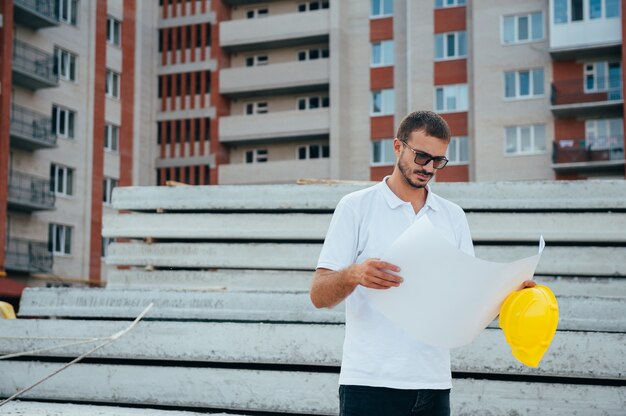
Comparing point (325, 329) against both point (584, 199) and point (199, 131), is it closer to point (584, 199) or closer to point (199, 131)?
point (584, 199)

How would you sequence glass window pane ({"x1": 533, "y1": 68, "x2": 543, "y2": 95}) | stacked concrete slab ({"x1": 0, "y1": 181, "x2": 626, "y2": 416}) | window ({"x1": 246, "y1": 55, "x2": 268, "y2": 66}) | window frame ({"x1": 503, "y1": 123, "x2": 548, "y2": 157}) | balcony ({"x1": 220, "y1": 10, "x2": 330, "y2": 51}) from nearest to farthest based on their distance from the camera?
stacked concrete slab ({"x1": 0, "y1": 181, "x2": 626, "y2": 416}) → window frame ({"x1": 503, "y1": 123, "x2": 548, "y2": 157}) → glass window pane ({"x1": 533, "y1": 68, "x2": 543, "y2": 95}) → balcony ({"x1": 220, "y1": 10, "x2": 330, "y2": 51}) → window ({"x1": 246, "y1": 55, "x2": 268, "y2": 66})

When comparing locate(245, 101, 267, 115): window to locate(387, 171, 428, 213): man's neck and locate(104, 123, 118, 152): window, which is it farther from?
locate(387, 171, 428, 213): man's neck

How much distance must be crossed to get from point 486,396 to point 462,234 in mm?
1515

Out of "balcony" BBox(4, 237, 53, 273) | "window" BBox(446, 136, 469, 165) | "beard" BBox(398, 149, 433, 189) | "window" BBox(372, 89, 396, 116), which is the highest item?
"window" BBox(372, 89, 396, 116)

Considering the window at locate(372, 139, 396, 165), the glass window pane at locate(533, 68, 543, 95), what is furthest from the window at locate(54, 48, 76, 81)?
the glass window pane at locate(533, 68, 543, 95)

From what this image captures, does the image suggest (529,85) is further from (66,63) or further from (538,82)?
(66,63)

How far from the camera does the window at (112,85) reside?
4141cm

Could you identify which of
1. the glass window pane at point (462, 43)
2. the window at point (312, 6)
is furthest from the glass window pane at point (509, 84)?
the window at point (312, 6)

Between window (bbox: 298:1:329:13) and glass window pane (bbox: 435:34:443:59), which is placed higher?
window (bbox: 298:1:329:13)

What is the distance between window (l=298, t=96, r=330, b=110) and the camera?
43991mm

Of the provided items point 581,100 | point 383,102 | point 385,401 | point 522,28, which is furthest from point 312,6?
point 385,401

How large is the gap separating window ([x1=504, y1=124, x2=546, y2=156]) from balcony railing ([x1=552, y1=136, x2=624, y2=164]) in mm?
942

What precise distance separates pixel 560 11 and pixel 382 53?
8.80 m

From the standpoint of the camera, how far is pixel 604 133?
117 ft
